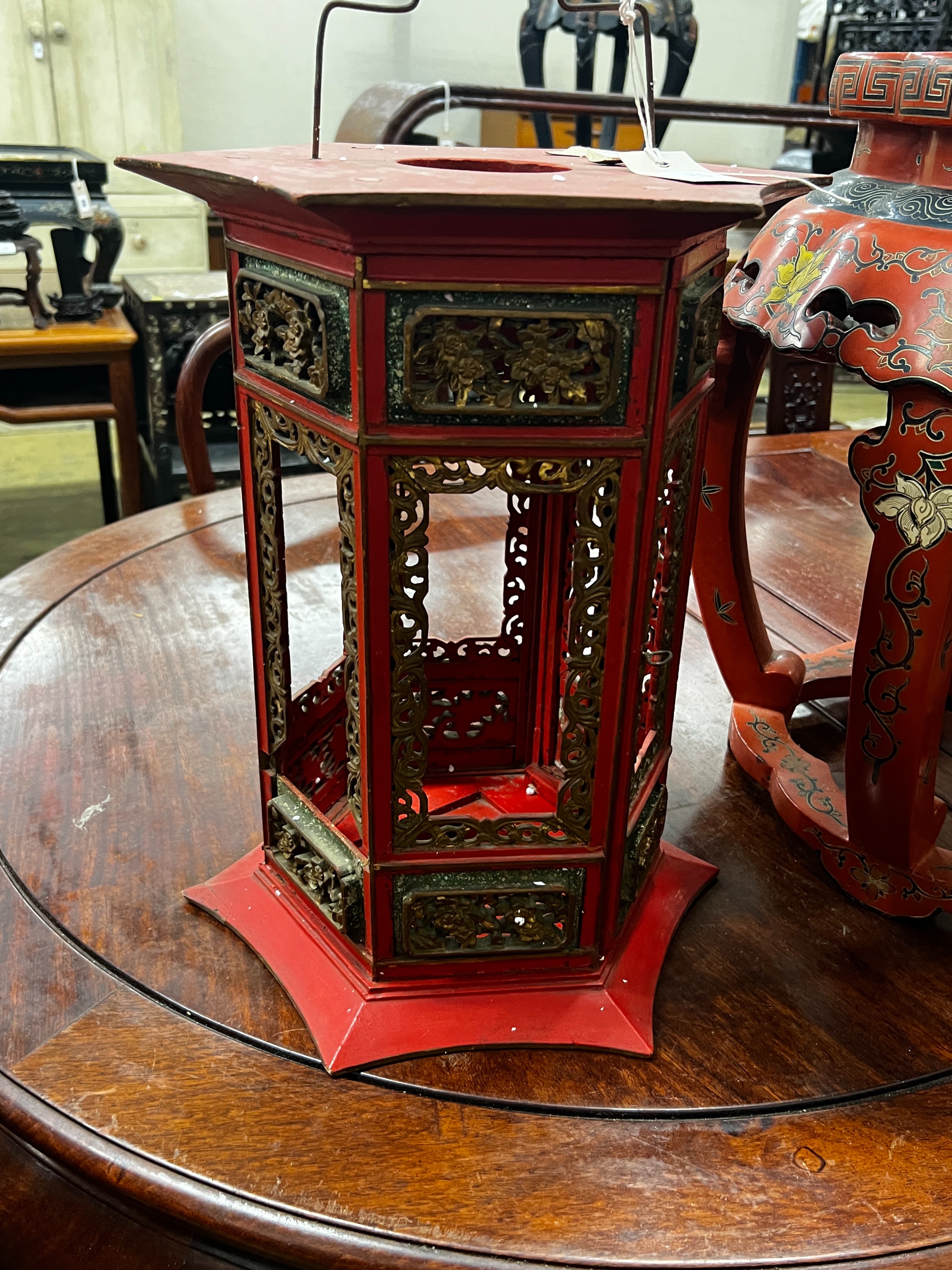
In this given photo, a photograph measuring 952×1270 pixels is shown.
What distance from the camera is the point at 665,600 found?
71cm

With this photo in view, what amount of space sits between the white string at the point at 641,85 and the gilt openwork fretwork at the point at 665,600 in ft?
0.52

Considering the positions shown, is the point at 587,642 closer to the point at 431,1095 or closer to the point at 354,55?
the point at 431,1095

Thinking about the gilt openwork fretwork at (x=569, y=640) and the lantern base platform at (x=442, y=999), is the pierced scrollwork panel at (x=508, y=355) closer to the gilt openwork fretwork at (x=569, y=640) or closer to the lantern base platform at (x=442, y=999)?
the gilt openwork fretwork at (x=569, y=640)

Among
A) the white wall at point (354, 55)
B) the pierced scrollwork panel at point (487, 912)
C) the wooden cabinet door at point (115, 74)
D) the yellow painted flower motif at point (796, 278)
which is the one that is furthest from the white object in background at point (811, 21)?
the pierced scrollwork panel at point (487, 912)

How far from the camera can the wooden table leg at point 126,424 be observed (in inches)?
105

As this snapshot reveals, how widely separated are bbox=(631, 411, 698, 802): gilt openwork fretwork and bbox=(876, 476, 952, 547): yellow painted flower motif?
0.13 m

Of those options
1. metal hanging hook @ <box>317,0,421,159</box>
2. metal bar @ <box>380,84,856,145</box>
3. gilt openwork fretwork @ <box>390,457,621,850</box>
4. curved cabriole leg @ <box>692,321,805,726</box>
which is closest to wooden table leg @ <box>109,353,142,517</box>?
metal bar @ <box>380,84,856,145</box>

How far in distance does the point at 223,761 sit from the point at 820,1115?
56 cm

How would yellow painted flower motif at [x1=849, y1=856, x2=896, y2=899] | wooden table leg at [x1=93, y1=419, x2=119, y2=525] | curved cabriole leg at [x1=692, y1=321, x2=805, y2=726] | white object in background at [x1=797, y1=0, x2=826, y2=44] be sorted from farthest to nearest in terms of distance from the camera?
white object in background at [x1=797, y1=0, x2=826, y2=44], wooden table leg at [x1=93, y1=419, x2=119, y2=525], curved cabriole leg at [x1=692, y1=321, x2=805, y2=726], yellow painted flower motif at [x1=849, y1=856, x2=896, y2=899]

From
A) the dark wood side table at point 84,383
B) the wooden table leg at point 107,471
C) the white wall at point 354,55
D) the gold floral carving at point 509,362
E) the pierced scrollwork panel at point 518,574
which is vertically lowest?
the wooden table leg at point 107,471

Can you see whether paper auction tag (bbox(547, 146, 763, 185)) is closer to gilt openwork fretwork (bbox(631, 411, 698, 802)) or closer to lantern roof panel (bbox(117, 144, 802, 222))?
lantern roof panel (bbox(117, 144, 802, 222))

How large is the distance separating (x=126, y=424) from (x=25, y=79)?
4.77ft

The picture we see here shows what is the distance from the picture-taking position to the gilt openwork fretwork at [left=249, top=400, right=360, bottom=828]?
58 centimetres

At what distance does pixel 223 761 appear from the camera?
942 millimetres
